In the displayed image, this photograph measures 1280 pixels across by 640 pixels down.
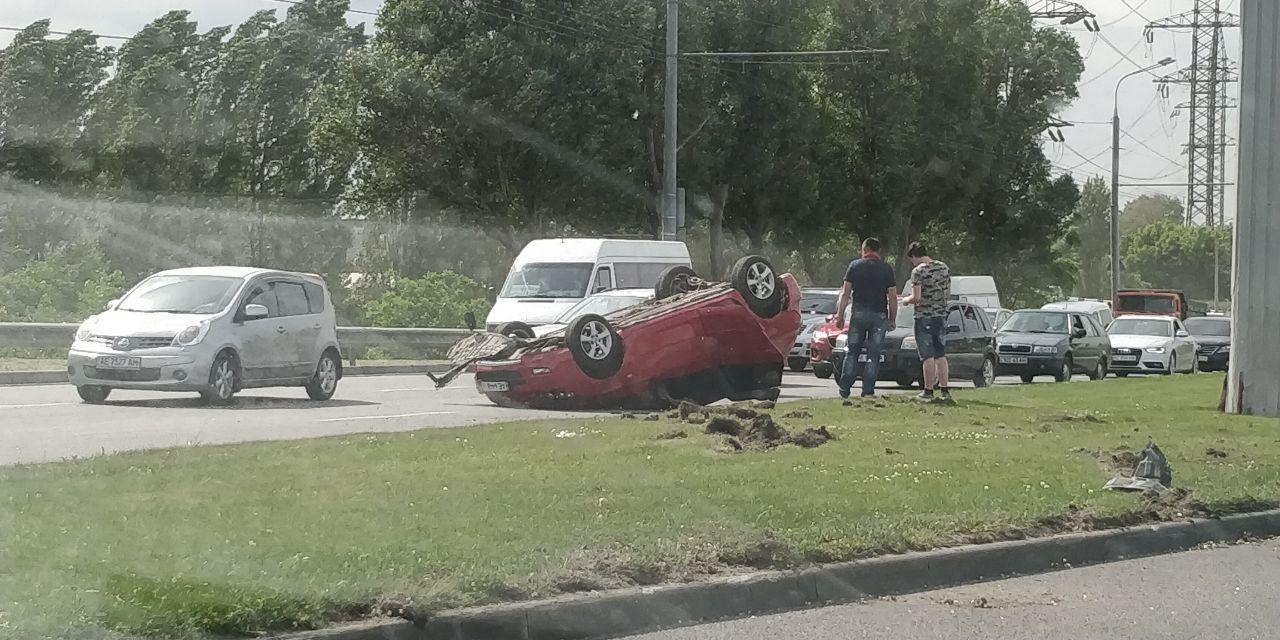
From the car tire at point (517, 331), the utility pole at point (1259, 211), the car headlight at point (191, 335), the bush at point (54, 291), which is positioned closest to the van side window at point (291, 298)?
the car headlight at point (191, 335)

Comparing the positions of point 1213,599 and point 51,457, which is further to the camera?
point 51,457

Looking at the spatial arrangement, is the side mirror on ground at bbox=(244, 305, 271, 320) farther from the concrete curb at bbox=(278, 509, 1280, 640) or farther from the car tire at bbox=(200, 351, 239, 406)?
the concrete curb at bbox=(278, 509, 1280, 640)

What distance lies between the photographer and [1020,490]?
34.0 feet

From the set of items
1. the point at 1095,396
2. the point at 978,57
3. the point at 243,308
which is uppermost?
the point at 978,57

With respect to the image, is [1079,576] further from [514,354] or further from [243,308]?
[243,308]

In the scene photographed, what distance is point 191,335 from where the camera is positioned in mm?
18219

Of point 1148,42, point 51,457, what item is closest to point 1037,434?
point 51,457

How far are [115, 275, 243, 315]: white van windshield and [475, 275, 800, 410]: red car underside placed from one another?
3.15 m

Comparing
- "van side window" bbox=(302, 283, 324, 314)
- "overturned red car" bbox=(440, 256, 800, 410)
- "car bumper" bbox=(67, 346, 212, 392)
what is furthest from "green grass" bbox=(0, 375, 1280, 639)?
"van side window" bbox=(302, 283, 324, 314)

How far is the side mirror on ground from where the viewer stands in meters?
19.0

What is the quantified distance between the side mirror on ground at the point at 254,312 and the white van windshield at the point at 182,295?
0.24 meters

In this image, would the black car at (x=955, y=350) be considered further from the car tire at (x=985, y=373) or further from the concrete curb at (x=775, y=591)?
the concrete curb at (x=775, y=591)

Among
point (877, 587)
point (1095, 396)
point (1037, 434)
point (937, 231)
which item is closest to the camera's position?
point (877, 587)

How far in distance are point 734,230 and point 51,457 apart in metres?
44.4
